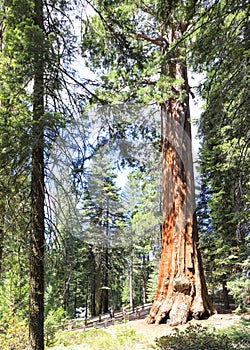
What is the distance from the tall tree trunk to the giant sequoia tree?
123cm

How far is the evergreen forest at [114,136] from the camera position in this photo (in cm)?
320

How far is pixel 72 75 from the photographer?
4.14 meters

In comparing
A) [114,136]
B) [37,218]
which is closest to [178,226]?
[114,136]

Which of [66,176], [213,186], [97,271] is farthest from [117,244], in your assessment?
[66,176]

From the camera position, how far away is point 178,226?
5.96 metres

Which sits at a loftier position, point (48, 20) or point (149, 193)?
point (48, 20)

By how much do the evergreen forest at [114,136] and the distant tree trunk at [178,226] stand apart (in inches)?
0.9

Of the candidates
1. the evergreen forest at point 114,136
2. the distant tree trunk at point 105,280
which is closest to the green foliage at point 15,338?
the evergreen forest at point 114,136

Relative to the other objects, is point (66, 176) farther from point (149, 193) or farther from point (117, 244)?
point (117, 244)

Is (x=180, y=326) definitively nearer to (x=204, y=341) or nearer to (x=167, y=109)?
(x=204, y=341)

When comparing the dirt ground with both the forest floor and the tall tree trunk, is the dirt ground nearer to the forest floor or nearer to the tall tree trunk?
the forest floor

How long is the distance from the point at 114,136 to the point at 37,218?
6.52 feet

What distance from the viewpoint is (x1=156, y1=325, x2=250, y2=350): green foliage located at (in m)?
3.45

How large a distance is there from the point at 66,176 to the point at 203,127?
6.30 feet
